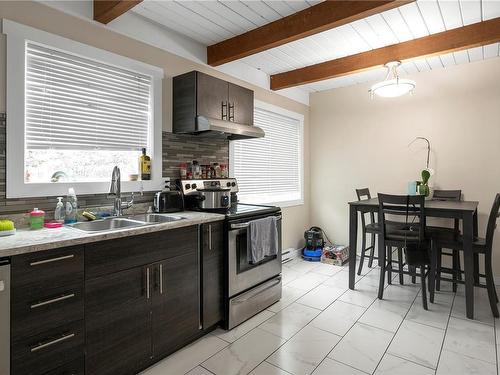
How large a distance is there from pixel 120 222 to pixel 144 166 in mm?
558

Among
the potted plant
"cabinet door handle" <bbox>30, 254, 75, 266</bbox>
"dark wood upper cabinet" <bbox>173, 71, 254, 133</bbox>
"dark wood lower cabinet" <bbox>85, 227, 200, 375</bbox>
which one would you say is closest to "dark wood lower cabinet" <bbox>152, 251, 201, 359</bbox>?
"dark wood lower cabinet" <bbox>85, 227, 200, 375</bbox>

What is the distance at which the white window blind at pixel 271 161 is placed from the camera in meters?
3.74

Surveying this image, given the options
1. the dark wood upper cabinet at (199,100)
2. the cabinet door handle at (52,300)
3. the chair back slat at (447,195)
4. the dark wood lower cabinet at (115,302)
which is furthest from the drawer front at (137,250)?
the chair back slat at (447,195)

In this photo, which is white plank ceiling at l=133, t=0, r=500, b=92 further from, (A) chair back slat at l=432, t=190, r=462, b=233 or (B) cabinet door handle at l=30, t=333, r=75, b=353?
(B) cabinet door handle at l=30, t=333, r=75, b=353

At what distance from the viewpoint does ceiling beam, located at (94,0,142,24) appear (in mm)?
2029

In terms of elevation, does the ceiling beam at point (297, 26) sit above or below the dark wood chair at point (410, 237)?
above

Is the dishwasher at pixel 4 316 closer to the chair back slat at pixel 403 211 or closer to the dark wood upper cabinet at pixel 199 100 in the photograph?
the dark wood upper cabinet at pixel 199 100

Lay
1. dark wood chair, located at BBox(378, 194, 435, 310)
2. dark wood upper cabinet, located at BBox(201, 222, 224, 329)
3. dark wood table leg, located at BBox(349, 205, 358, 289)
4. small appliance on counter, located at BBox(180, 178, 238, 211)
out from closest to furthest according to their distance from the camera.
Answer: dark wood upper cabinet, located at BBox(201, 222, 224, 329) → small appliance on counter, located at BBox(180, 178, 238, 211) → dark wood chair, located at BBox(378, 194, 435, 310) → dark wood table leg, located at BBox(349, 205, 358, 289)

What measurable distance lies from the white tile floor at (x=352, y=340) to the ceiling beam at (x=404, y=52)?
243cm

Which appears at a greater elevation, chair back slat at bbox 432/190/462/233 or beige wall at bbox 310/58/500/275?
beige wall at bbox 310/58/500/275

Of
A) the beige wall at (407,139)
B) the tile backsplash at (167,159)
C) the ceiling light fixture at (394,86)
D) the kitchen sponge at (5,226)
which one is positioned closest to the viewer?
the kitchen sponge at (5,226)

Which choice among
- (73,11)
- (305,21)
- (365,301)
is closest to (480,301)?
(365,301)

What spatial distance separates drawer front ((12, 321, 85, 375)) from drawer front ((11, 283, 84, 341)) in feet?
0.11

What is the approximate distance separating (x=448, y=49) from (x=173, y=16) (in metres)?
2.54
